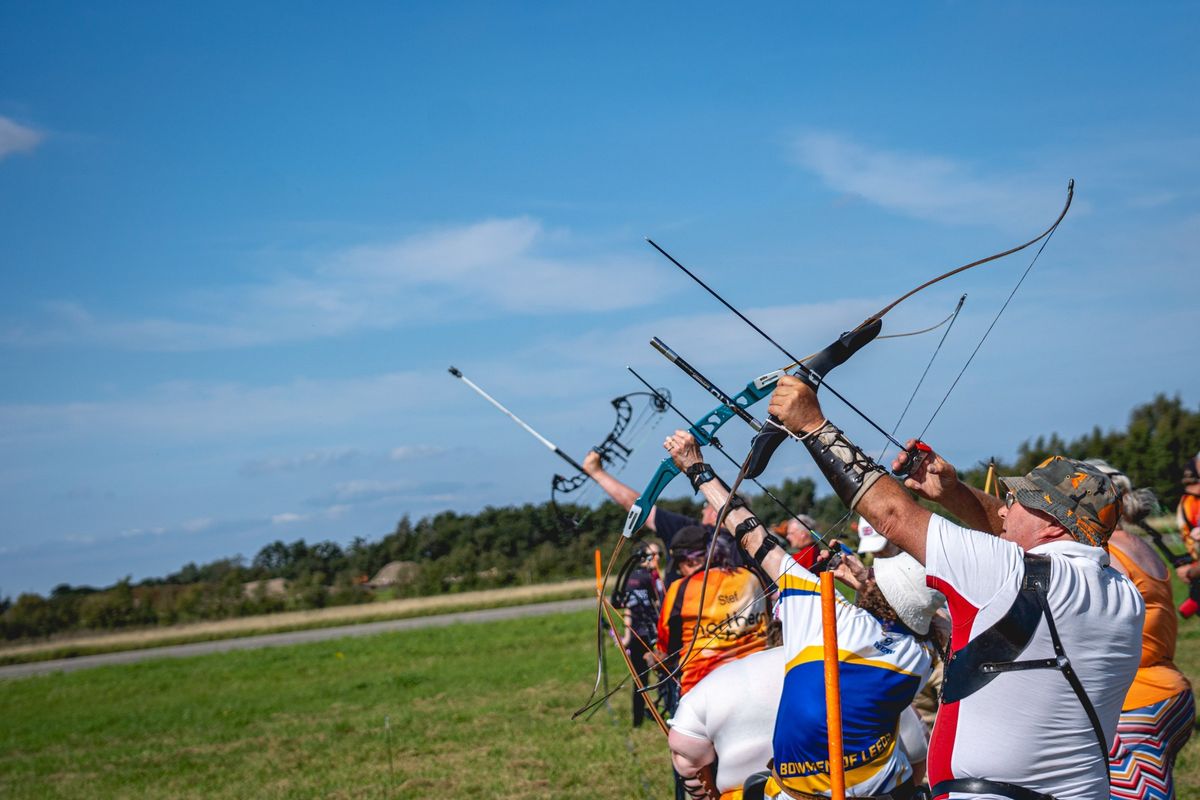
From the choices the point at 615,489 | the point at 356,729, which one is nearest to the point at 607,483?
the point at 615,489

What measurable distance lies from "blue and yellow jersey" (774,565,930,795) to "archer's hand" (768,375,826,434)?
50.4 inches

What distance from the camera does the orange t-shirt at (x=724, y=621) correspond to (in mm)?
5625

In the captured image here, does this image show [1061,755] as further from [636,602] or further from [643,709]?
[643,709]

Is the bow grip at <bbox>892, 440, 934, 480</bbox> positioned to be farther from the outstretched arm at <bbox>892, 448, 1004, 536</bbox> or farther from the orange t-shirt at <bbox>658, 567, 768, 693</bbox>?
the orange t-shirt at <bbox>658, 567, 768, 693</bbox>

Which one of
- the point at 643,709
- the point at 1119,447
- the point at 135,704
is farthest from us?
the point at 1119,447

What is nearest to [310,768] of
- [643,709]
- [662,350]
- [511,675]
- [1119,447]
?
[643,709]

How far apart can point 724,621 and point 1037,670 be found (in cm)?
282

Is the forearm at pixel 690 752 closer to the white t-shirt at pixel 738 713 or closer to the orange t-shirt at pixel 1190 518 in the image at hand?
the white t-shirt at pixel 738 713

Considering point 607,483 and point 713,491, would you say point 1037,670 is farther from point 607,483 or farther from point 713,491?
point 607,483

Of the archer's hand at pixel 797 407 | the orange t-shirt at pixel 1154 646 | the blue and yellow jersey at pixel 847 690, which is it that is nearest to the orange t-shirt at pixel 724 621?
the blue and yellow jersey at pixel 847 690

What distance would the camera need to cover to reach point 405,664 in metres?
20.8

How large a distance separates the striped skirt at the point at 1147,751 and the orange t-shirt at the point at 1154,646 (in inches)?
2.2

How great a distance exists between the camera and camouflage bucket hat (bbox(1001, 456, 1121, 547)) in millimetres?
2977

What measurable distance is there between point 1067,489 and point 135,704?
19.5m
